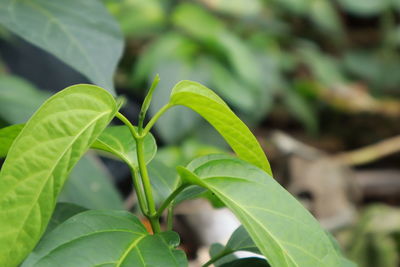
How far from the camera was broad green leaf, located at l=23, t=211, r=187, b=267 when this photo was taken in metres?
0.46

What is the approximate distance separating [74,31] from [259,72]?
1.84 meters

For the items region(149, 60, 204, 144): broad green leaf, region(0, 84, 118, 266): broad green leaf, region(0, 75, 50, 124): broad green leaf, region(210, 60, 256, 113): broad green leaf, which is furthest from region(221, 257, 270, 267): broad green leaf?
region(210, 60, 256, 113): broad green leaf

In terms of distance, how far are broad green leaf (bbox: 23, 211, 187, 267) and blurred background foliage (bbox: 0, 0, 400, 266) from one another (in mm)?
1241

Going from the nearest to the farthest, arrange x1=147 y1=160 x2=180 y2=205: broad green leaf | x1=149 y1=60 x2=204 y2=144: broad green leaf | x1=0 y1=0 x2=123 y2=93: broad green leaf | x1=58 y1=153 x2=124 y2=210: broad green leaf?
x1=147 y1=160 x2=180 y2=205: broad green leaf < x1=0 y1=0 x2=123 y2=93: broad green leaf < x1=58 y1=153 x2=124 y2=210: broad green leaf < x1=149 y1=60 x2=204 y2=144: broad green leaf

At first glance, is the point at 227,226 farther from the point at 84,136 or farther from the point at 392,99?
the point at 392,99

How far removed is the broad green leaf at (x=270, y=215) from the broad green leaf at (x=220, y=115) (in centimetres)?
3

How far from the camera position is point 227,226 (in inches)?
65.9

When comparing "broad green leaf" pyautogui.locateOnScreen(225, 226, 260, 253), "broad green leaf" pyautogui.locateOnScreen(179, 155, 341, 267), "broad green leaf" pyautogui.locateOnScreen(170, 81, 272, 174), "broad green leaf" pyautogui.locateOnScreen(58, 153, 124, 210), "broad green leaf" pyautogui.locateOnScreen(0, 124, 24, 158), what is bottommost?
"broad green leaf" pyautogui.locateOnScreen(58, 153, 124, 210)

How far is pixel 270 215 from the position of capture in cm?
48

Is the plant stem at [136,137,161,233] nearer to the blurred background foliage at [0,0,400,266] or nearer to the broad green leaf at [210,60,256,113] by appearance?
the blurred background foliage at [0,0,400,266]

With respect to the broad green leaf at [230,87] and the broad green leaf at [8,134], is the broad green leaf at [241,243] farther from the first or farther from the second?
the broad green leaf at [230,87]

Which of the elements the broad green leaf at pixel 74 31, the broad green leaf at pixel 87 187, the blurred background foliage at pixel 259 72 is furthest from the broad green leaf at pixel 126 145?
the blurred background foliage at pixel 259 72

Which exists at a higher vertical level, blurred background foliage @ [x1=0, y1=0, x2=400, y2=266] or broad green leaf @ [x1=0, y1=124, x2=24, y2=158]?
broad green leaf @ [x1=0, y1=124, x2=24, y2=158]

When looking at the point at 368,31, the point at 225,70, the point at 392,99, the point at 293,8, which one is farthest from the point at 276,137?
the point at 368,31
